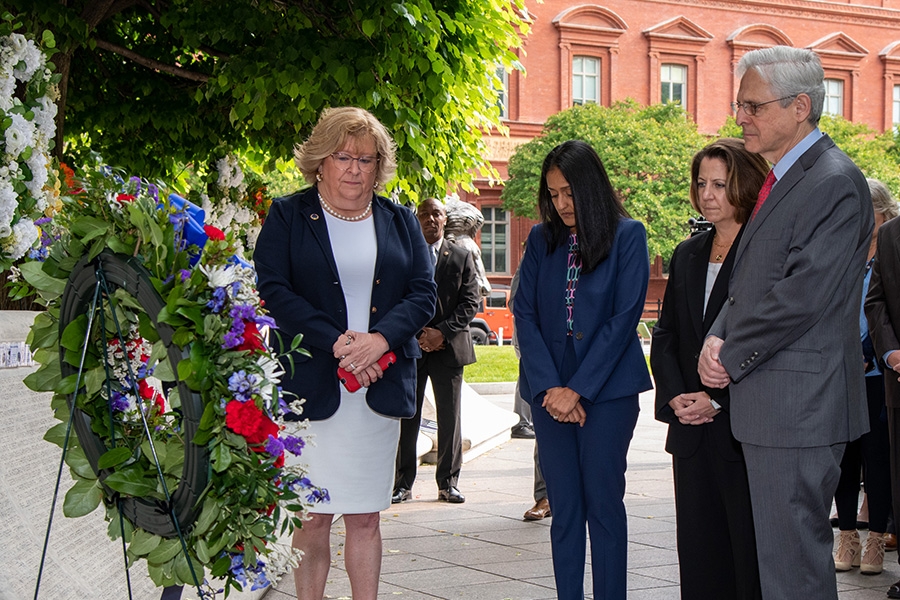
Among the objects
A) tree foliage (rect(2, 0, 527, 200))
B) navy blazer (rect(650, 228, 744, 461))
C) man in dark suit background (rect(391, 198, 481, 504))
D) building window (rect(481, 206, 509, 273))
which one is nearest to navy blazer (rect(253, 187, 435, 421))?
navy blazer (rect(650, 228, 744, 461))

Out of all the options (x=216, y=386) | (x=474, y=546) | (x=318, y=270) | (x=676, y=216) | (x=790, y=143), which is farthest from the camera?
(x=676, y=216)

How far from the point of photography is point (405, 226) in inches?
180

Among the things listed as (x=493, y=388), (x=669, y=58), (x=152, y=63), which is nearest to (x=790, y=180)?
(x=152, y=63)

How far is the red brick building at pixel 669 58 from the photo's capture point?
134ft

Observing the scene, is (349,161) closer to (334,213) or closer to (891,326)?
(334,213)

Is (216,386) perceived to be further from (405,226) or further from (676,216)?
(676,216)

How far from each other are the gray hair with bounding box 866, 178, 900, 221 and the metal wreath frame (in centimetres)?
471

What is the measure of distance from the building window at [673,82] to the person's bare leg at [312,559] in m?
40.2

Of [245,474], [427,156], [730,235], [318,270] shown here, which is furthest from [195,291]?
[427,156]

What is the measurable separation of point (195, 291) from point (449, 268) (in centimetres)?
554

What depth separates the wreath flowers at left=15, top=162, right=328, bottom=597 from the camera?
A: 8.66 ft

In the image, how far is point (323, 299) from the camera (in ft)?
14.1

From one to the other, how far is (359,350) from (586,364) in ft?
3.23

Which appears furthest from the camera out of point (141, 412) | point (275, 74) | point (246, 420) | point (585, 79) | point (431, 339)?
point (585, 79)
